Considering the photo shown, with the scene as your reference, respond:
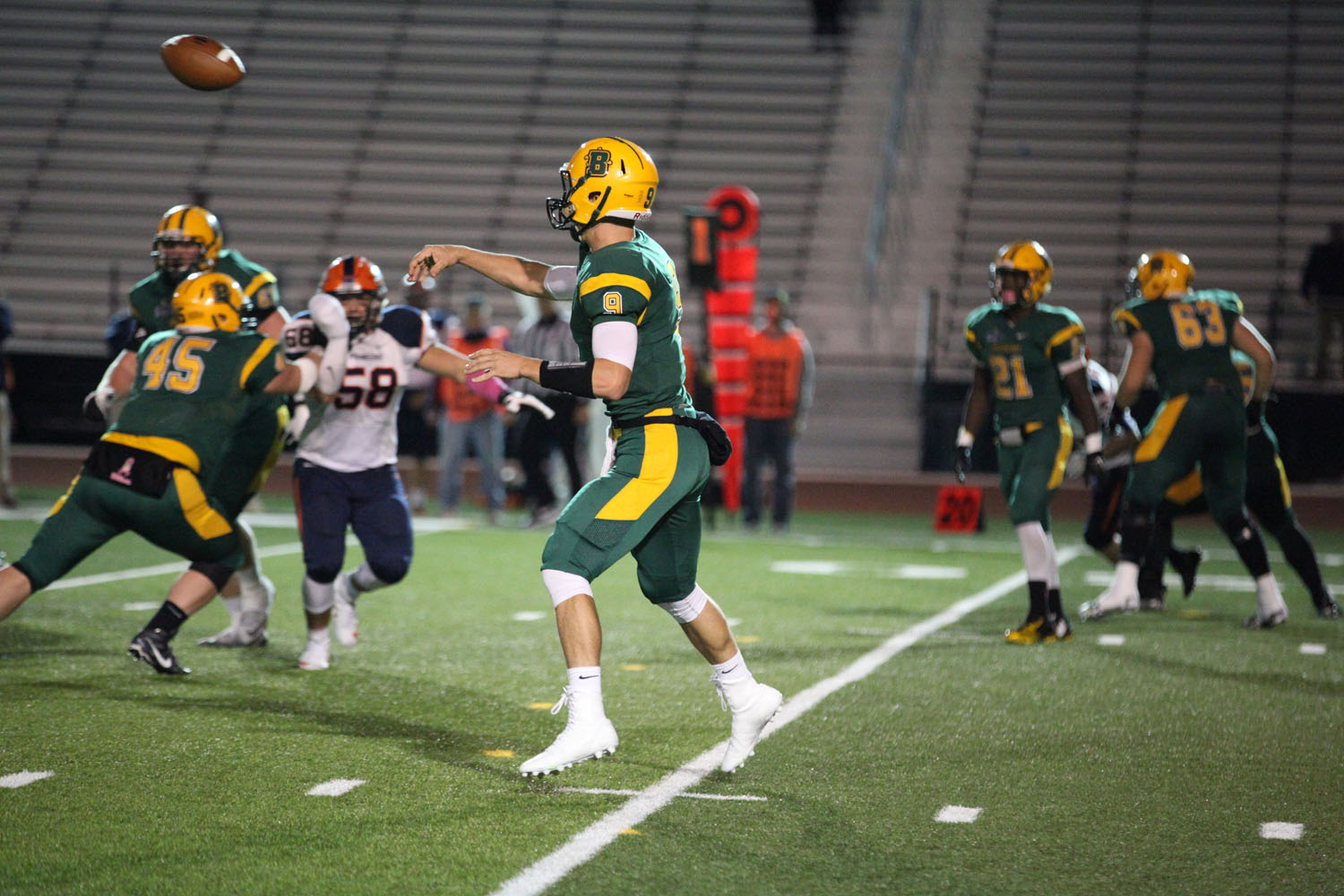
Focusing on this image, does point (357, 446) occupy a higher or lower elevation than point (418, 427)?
higher

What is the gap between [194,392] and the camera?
550 cm

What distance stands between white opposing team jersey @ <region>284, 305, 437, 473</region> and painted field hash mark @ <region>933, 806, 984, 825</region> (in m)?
2.91

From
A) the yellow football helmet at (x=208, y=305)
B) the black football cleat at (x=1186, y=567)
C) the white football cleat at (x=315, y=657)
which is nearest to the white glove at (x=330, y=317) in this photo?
the yellow football helmet at (x=208, y=305)

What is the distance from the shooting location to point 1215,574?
9961mm

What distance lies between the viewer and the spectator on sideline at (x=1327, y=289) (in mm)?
14508

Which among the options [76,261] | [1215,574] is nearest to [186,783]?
[1215,574]

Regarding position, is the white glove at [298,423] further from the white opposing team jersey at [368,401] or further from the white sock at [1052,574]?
the white sock at [1052,574]

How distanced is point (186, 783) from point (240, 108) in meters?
18.3

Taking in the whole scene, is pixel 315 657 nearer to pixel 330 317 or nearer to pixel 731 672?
pixel 330 317

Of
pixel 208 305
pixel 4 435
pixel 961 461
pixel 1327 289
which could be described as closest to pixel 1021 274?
pixel 961 461

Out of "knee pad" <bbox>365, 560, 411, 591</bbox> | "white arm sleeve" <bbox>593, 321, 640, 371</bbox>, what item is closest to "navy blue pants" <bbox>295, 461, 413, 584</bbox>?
"knee pad" <bbox>365, 560, 411, 591</bbox>

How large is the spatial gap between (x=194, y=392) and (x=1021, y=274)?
3.65 meters

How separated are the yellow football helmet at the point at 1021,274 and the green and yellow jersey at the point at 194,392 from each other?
129 inches

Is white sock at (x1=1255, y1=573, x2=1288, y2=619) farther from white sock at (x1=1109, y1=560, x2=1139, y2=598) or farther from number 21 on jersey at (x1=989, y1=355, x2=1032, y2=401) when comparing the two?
number 21 on jersey at (x1=989, y1=355, x2=1032, y2=401)
